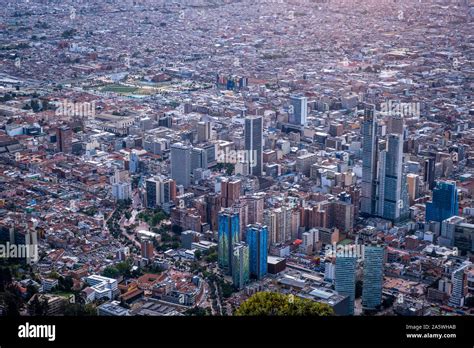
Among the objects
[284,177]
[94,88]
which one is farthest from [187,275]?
[94,88]

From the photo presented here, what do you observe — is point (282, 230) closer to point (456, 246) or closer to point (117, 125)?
point (456, 246)

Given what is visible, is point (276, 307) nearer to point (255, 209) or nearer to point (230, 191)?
point (255, 209)

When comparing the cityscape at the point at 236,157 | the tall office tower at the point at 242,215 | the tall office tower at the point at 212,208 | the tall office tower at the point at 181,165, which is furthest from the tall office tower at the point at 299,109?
the tall office tower at the point at 242,215

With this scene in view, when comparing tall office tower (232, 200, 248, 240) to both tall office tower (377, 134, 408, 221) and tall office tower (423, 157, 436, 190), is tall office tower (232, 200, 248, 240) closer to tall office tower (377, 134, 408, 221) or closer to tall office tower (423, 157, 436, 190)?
tall office tower (377, 134, 408, 221)

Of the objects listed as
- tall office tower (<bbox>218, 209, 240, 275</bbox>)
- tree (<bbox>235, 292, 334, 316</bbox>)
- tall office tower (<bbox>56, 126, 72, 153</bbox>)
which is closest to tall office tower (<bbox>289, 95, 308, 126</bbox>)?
tall office tower (<bbox>56, 126, 72, 153</bbox>)

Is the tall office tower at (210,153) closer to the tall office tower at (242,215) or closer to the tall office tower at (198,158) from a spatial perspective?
the tall office tower at (198,158)

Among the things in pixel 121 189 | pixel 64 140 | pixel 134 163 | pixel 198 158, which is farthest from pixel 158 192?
pixel 64 140
